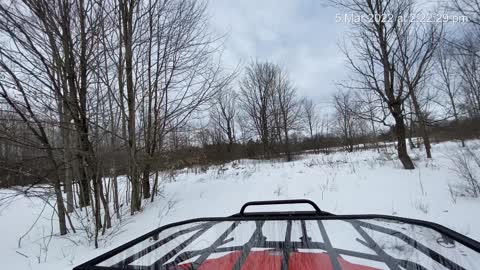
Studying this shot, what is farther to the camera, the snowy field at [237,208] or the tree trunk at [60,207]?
the tree trunk at [60,207]

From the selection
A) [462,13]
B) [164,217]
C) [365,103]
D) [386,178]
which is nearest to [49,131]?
[164,217]

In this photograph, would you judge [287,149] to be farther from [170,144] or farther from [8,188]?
[8,188]

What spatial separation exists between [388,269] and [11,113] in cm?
447

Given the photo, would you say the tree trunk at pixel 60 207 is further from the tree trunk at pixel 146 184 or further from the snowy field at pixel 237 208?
the tree trunk at pixel 146 184

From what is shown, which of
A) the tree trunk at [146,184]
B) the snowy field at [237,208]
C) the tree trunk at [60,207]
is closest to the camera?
the snowy field at [237,208]

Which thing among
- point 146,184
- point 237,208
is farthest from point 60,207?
point 237,208

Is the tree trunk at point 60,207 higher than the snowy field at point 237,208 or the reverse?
higher

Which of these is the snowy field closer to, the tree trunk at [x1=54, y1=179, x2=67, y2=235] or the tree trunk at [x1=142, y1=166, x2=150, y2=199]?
the tree trunk at [x1=54, y1=179, x2=67, y2=235]

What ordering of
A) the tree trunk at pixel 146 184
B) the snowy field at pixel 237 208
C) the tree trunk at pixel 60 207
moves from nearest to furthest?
the snowy field at pixel 237 208 → the tree trunk at pixel 60 207 → the tree trunk at pixel 146 184

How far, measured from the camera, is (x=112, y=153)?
3.81m

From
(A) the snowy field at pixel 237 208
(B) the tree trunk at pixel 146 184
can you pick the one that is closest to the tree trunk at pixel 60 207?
(A) the snowy field at pixel 237 208

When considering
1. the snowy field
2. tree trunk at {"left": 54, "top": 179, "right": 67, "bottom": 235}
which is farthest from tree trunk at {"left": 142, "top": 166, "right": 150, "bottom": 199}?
tree trunk at {"left": 54, "top": 179, "right": 67, "bottom": 235}

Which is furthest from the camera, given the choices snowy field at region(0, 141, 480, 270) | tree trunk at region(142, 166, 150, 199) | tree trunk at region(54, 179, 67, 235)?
tree trunk at region(142, 166, 150, 199)

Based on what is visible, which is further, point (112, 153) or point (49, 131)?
point (112, 153)
